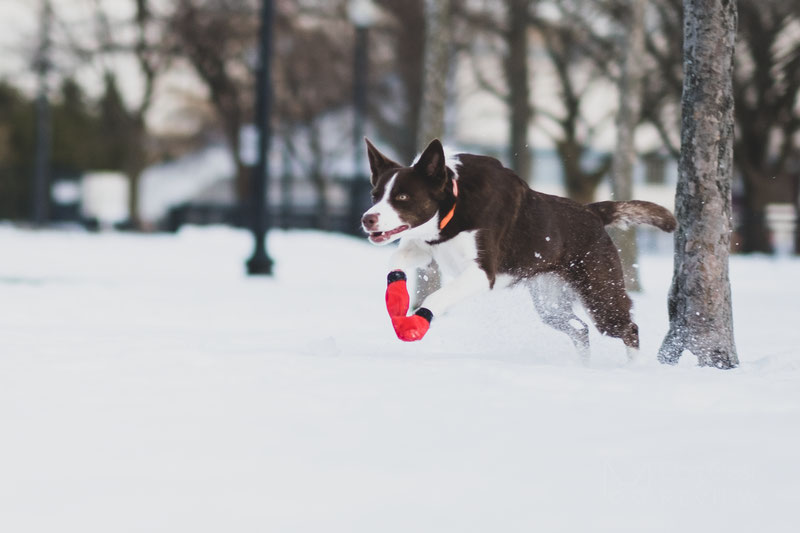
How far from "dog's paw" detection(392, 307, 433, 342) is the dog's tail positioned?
170 cm

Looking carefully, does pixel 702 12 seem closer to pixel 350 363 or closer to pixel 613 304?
pixel 613 304

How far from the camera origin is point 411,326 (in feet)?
19.6

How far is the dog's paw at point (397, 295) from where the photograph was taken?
20.1 feet

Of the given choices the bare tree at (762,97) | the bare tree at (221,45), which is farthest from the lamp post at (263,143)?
the bare tree at (221,45)

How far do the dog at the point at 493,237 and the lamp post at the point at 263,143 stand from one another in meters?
8.58

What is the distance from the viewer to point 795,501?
4.02m

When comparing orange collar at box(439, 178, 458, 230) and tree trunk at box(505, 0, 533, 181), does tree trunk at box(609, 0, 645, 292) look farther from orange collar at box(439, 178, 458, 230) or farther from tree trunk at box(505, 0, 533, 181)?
tree trunk at box(505, 0, 533, 181)

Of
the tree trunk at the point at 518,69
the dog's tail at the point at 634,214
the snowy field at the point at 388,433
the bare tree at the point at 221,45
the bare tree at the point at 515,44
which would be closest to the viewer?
the snowy field at the point at 388,433

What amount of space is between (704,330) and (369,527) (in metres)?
3.91

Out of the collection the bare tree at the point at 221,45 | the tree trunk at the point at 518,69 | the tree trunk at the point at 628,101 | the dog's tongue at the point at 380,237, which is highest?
the bare tree at the point at 221,45

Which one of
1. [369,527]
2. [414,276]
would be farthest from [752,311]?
[369,527]

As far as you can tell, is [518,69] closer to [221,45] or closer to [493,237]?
[221,45]

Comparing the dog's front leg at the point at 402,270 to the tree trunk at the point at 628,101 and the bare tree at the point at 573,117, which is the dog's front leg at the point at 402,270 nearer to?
the tree trunk at the point at 628,101

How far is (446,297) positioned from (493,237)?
1.57 ft
